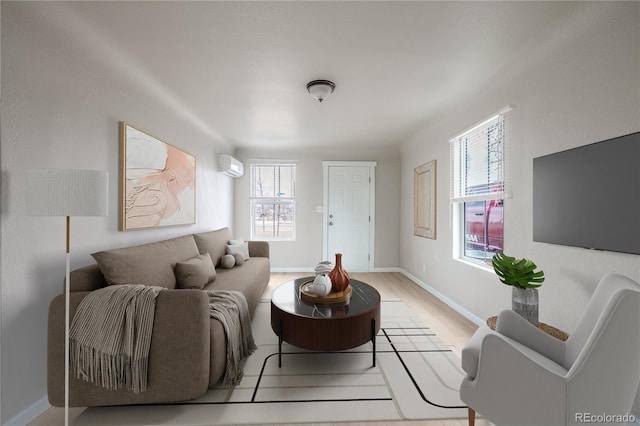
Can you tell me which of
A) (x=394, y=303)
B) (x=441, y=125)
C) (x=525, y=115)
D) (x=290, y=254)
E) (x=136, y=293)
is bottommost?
(x=394, y=303)

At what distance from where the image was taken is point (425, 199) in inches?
165

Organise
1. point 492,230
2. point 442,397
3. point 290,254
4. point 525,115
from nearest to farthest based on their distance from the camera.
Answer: point 442,397, point 525,115, point 492,230, point 290,254

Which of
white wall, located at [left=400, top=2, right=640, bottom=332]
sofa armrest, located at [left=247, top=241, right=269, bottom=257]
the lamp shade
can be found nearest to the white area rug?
white wall, located at [left=400, top=2, right=640, bottom=332]

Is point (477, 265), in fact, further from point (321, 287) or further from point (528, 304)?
point (321, 287)

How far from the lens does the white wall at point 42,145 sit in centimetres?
149

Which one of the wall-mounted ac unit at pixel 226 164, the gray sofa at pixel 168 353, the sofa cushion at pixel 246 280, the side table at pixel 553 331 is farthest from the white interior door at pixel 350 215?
the gray sofa at pixel 168 353

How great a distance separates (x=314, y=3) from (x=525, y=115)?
1902 mm

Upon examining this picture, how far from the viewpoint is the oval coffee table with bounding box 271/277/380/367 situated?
1.88 meters

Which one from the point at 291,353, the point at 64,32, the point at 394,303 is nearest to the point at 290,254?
the point at 394,303

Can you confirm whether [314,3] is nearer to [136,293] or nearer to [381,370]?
[136,293]

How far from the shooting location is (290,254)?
540 centimetres

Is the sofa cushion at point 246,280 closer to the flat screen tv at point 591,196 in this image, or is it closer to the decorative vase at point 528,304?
the decorative vase at point 528,304

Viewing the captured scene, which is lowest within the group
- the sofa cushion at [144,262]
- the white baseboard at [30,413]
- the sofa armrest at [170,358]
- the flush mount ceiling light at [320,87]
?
the white baseboard at [30,413]

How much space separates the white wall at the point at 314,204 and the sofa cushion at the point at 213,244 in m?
1.57
